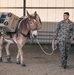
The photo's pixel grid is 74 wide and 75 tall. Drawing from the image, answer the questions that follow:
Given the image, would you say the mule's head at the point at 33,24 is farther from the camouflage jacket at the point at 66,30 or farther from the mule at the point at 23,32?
the camouflage jacket at the point at 66,30

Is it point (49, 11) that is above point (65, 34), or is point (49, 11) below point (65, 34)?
above

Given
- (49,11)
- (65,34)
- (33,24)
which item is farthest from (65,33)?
(49,11)

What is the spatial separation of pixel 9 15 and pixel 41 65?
202 centimetres

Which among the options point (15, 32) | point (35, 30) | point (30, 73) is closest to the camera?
point (30, 73)

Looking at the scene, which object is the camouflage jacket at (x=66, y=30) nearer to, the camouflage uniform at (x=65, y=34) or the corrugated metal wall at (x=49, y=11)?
the camouflage uniform at (x=65, y=34)

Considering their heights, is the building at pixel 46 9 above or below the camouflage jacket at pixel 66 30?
above

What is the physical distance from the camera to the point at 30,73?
9617mm

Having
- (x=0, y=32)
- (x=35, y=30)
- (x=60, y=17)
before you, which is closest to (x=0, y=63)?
(x=0, y=32)

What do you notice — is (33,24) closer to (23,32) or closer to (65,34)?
(23,32)

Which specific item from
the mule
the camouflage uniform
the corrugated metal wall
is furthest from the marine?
the corrugated metal wall

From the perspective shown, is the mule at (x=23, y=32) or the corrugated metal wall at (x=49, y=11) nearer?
the mule at (x=23, y=32)

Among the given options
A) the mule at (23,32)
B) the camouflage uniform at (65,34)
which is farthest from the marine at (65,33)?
the mule at (23,32)

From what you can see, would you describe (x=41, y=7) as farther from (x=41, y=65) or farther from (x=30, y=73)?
(x=30, y=73)

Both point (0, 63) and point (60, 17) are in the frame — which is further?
point (60, 17)
